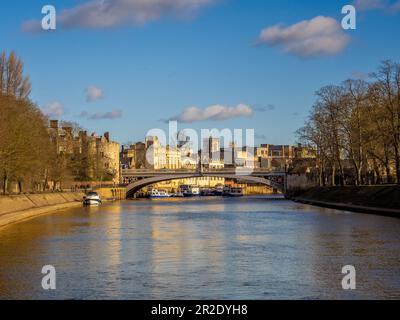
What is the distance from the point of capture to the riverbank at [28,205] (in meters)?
60.3

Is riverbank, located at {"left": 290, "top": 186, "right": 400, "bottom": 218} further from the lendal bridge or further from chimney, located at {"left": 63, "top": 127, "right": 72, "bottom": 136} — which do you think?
the lendal bridge

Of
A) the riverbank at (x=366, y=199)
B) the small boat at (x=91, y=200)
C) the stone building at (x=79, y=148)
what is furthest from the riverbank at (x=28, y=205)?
the riverbank at (x=366, y=199)

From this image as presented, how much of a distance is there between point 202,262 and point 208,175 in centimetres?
13196

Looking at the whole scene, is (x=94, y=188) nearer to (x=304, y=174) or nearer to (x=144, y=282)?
(x=304, y=174)

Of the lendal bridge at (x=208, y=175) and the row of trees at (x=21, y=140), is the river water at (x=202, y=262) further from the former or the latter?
the lendal bridge at (x=208, y=175)

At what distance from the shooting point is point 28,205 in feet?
256

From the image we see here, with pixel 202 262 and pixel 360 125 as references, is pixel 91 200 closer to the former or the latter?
pixel 360 125

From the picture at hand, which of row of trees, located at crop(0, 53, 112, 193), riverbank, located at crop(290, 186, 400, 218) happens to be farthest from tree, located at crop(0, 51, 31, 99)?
riverbank, located at crop(290, 186, 400, 218)

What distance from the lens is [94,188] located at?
137 meters

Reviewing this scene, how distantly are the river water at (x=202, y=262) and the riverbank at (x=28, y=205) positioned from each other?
14.1 metres

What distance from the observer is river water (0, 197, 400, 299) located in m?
21.0

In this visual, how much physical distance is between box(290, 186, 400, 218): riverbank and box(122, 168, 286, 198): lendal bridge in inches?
2030
